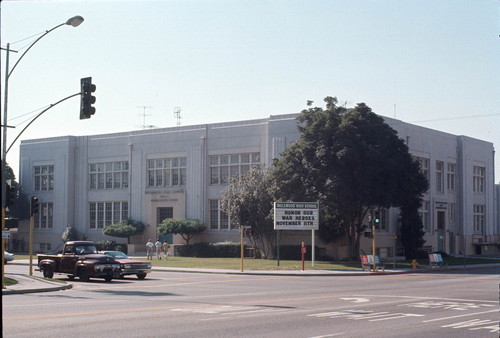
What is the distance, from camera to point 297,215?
44906 mm

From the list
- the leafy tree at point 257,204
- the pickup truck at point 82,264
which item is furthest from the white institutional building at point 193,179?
the pickup truck at point 82,264

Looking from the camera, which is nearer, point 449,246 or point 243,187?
point 243,187

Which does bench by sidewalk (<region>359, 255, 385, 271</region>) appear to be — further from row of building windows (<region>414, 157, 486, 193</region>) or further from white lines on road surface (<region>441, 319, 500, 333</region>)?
white lines on road surface (<region>441, 319, 500, 333</region>)

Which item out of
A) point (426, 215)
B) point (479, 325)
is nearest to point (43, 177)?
point (426, 215)

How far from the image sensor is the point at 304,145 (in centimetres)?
4691

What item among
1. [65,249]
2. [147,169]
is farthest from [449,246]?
[65,249]

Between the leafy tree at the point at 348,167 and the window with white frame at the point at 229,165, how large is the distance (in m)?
9.92

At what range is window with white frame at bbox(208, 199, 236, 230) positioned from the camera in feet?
197

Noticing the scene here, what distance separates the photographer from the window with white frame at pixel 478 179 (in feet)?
229

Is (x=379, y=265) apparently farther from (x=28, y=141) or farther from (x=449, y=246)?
(x=28, y=141)

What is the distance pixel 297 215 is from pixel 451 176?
27486 mm

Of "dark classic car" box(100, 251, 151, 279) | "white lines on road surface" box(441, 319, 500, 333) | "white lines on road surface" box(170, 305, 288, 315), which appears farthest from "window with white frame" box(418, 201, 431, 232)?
"white lines on road surface" box(441, 319, 500, 333)

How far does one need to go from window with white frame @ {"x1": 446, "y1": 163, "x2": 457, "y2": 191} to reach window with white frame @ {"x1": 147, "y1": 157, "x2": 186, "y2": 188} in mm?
25920

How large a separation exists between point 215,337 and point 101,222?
58762 millimetres
